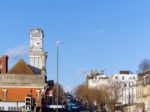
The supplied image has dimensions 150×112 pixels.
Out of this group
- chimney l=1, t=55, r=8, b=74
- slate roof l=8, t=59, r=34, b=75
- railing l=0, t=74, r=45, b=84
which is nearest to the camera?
railing l=0, t=74, r=45, b=84

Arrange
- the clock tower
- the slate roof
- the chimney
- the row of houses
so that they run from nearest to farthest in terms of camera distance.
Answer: the chimney < the slate roof < the row of houses < the clock tower

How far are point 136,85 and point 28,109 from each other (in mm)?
117358

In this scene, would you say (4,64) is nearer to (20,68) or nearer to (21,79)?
(20,68)

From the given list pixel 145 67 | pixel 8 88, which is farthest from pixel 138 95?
pixel 8 88

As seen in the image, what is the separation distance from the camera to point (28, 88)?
334ft

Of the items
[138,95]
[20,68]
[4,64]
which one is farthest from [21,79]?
[138,95]

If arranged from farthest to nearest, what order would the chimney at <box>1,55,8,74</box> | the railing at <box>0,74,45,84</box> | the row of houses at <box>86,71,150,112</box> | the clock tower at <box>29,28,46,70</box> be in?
the clock tower at <box>29,28,46,70</box>
the row of houses at <box>86,71,150,112</box>
the chimney at <box>1,55,8,74</box>
the railing at <box>0,74,45,84</box>

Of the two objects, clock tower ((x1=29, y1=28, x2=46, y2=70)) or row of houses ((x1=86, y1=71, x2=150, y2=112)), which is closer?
row of houses ((x1=86, y1=71, x2=150, y2=112))

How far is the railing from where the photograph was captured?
10228 cm

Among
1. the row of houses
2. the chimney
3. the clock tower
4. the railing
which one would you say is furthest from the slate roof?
the clock tower

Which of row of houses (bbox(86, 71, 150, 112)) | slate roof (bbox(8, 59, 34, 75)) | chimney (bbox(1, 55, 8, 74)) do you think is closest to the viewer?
chimney (bbox(1, 55, 8, 74))

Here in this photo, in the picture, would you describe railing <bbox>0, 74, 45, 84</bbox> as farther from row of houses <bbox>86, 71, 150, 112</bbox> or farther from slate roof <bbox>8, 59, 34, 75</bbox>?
row of houses <bbox>86, 71, 150, 112</bbox>

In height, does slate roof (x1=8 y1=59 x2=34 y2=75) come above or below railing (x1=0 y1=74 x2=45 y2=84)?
above

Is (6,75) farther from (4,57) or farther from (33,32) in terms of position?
(33,32)
